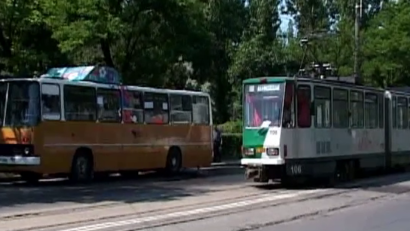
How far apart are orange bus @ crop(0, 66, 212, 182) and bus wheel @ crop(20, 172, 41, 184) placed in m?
0.06

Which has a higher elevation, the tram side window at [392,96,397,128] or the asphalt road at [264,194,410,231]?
the tram side window at [392,96,397,128]

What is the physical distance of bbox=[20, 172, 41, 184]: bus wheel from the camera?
24.4m

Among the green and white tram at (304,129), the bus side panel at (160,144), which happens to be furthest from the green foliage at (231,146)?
the green and white tram at (304,129)

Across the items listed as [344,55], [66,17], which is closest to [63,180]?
[66,17]

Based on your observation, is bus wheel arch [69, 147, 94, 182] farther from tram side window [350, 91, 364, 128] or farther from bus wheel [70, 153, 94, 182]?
tram side window [350, 91, 364, 128]

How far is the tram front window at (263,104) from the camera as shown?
23.0 metres

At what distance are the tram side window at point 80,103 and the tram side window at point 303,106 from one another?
21.2 ft

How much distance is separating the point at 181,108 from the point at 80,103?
6.01 metres

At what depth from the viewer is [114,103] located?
87.7 ft

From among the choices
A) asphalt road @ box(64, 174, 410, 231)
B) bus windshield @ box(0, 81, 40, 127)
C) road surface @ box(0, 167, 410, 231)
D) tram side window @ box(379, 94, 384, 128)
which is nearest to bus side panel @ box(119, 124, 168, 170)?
road surface @ box(0, 167, 410, 231)

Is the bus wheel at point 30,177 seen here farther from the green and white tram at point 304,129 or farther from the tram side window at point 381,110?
the tram side window at point 381,110

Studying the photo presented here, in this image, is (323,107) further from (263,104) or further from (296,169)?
(296,169)

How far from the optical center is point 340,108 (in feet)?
85.3

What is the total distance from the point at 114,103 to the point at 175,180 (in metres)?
3.27
